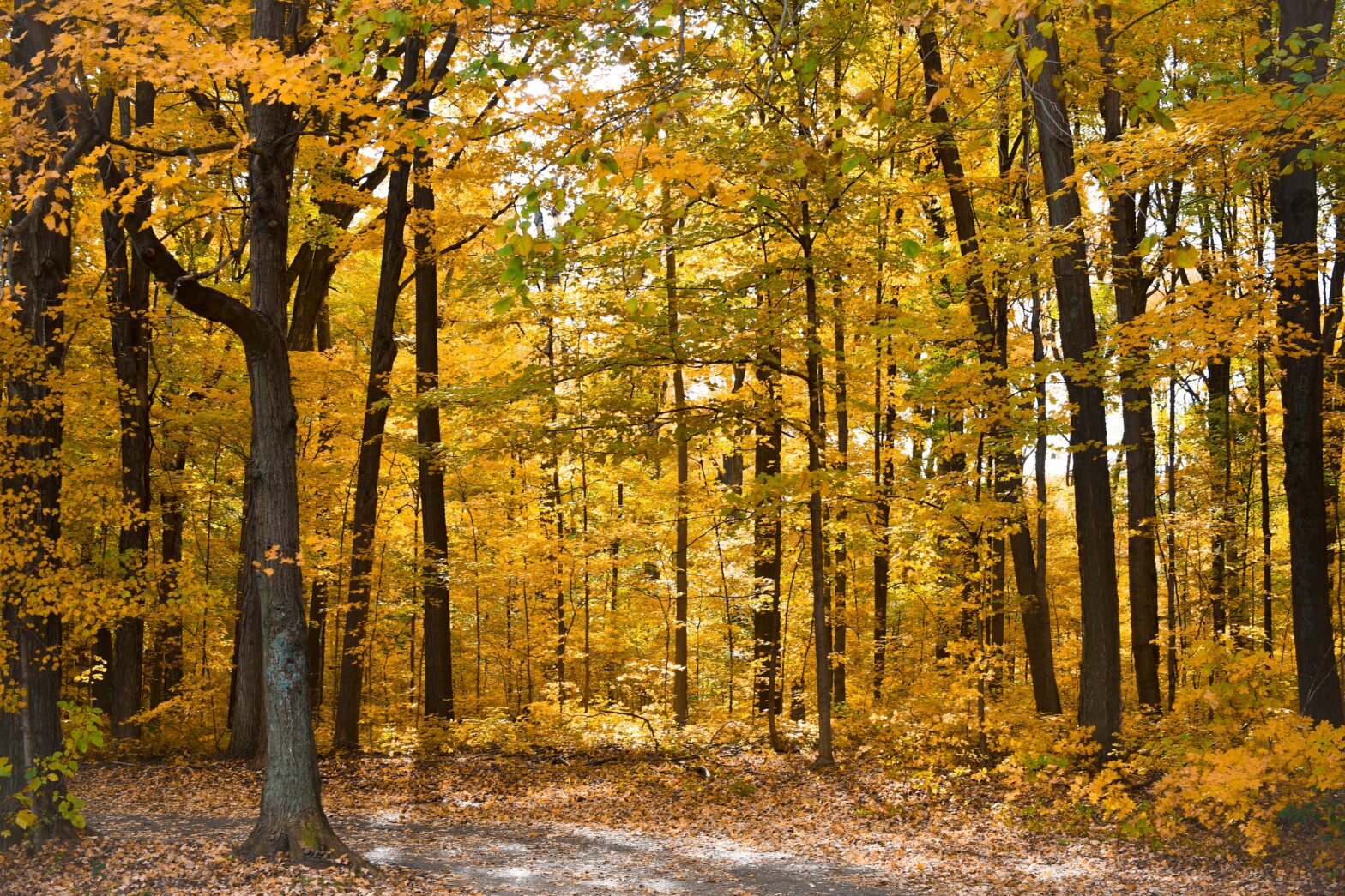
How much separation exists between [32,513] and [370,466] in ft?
17.0

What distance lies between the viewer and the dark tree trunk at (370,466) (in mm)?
12641

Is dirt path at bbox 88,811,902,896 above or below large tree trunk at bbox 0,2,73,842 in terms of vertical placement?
below

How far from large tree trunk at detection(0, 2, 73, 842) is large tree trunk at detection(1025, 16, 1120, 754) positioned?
907 cm

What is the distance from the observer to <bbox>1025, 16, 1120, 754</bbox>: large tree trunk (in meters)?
9.72

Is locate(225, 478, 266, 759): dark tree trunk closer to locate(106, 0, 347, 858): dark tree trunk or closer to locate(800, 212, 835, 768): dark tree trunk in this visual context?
locate(106, 0, 347, 858): dark tree trunk

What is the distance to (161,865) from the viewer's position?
666 centimetres

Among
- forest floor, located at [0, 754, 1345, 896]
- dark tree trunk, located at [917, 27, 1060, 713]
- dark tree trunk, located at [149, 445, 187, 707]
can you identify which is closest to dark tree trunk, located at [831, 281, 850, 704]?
dark tree trunk, located at [917, 27, 1060, 713]

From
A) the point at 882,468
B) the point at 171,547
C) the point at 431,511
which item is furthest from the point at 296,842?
the point at 171,547

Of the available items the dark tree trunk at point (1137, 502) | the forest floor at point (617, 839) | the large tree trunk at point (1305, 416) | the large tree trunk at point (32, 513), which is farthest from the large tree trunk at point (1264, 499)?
the large tree trunk at point (32, 513)

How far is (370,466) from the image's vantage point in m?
12.9

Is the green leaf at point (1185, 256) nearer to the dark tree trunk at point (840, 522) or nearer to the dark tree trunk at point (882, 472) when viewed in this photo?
the dark tree trunk at point (840, 522)

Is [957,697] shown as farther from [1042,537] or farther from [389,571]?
[389,571]

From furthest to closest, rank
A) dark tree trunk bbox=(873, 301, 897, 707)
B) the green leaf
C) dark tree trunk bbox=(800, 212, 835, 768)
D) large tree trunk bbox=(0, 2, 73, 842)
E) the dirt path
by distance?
dark tree trunk bbox=(873, 301, 897, 707)
dark tree trunk bbox=(800, 212, 835, 768)
large tree trunk bbox=(0, 2, 73, 842)
the dirt path
the green leaf

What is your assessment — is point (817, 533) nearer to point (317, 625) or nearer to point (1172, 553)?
point (317, 625)
